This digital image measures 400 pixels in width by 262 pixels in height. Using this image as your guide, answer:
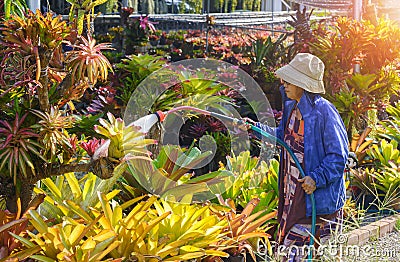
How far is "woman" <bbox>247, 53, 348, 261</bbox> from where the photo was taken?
373 cm

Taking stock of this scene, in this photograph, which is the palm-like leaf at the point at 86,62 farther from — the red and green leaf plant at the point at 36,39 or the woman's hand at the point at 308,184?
the woman's hand at the point at 308,184

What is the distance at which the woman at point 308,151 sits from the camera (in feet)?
12.2

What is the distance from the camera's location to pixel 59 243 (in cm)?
332

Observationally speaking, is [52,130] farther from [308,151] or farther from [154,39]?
[154,39]

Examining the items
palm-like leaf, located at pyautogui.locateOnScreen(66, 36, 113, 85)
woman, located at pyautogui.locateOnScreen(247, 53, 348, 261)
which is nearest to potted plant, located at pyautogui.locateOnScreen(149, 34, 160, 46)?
woman, located at pyautogui.locateOnScreen(247, 53, 348, 261)

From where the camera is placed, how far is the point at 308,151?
380cm

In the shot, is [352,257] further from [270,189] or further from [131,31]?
[131,31]

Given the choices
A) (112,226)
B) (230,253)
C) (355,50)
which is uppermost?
(355,50)

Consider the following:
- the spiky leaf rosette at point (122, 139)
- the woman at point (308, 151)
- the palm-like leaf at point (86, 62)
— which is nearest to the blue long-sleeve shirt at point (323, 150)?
the woman at point (308, 151)

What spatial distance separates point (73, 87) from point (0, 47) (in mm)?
470

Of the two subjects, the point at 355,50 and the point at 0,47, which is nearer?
the point at 0,47

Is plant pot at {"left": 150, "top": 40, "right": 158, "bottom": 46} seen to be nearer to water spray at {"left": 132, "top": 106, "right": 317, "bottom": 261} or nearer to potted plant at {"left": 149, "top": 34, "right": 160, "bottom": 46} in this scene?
potted plant at {"left": 149, "top": 34, "right": 160, "bottom": 46}

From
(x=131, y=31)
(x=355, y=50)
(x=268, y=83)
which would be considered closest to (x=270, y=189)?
(x=355, y=50)

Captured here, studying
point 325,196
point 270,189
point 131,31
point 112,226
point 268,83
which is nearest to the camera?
point 112,226
